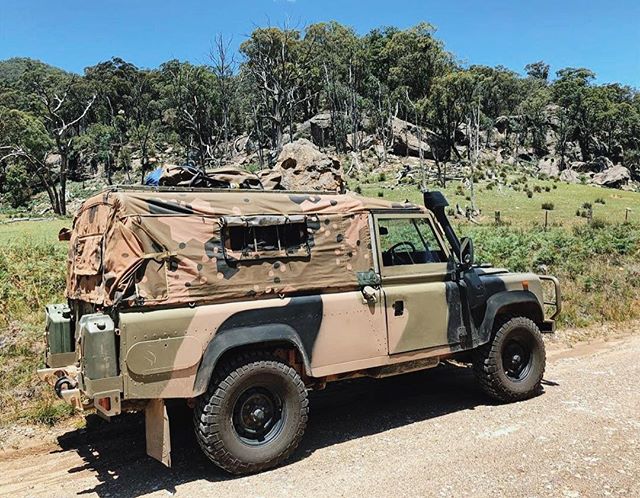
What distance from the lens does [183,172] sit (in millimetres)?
6043

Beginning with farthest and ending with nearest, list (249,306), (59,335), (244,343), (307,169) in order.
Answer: (307,169) < (59,335) < (249,306) < (244,343)

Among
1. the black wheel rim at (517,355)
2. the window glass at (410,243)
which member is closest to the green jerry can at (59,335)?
the window glass at (410,243)

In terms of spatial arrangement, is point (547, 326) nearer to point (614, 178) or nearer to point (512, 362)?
point (512, 362)

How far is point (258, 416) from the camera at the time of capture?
5.05 meters

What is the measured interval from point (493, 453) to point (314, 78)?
7180 centimetres

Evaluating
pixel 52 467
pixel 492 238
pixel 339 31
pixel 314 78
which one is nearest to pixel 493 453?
pixel 52 467

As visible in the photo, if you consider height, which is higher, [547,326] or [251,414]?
[547,326]

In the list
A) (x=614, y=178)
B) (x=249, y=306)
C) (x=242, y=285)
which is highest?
(x=614, y=178)

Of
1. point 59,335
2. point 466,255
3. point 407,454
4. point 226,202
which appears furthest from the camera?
point 466,255

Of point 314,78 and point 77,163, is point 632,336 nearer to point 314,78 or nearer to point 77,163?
point 314,78

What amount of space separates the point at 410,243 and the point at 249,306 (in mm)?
2234

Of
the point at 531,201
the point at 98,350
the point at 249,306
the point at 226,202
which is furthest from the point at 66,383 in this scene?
the point at 531,201

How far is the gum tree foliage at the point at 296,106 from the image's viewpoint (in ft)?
191

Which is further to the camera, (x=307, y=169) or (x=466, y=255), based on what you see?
(x=307, y=169)
